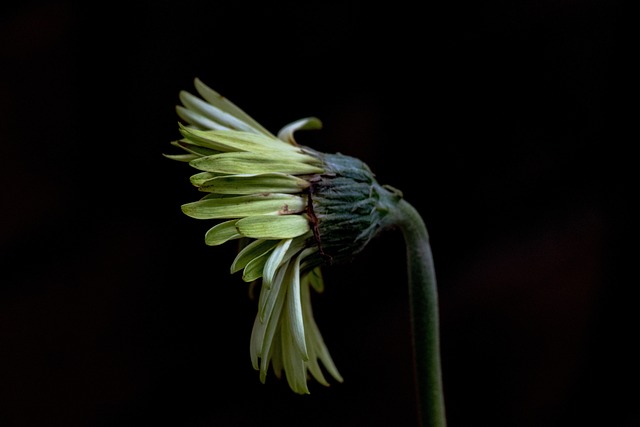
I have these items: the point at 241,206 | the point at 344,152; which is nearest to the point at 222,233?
the point at 241,206

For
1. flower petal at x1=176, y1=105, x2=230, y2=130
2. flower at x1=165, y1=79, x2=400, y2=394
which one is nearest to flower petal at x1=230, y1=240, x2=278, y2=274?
flower at x1=165, y1=79, x2=400, y2=394

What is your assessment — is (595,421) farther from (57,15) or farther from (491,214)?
(57,15)

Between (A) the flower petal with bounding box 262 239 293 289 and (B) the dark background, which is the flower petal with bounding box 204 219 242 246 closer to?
(A) the flower petal with bounding box 262 239 293 289

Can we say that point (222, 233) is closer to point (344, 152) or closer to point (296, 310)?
point (296, 310)

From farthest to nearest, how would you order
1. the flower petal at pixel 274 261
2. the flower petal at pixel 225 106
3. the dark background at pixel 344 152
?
the dark background at pixel 344 152 < the flower petal at pixel 225 106 < the flower petal at pixel 274 261

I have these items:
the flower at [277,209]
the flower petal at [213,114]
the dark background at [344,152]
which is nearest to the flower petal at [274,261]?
the flower at [277,209]

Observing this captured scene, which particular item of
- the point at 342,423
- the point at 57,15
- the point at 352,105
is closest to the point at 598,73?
the point at 352,105

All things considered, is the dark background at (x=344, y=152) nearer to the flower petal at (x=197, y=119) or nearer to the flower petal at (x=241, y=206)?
the flower petal at (x=197, y=119)
